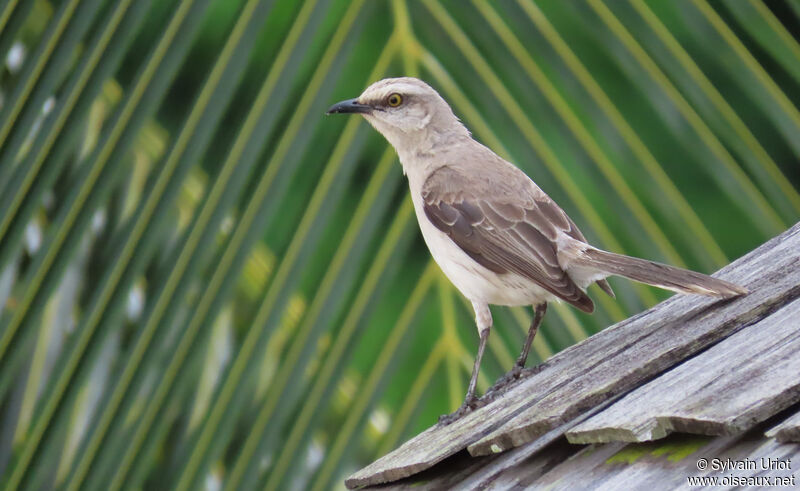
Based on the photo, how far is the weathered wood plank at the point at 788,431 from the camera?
2.14m

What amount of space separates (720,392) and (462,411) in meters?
1.81

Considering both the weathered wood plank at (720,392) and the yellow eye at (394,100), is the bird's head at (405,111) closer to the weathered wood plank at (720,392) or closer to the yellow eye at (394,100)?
the yellow eye at (394,100)

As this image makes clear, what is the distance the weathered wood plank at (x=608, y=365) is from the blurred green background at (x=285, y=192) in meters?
0.99

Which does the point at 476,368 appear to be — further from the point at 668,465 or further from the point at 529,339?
the point at 668,465

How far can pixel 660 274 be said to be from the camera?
11.7ft

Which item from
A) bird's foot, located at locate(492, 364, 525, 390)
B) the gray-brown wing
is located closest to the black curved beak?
the gray-brown wing

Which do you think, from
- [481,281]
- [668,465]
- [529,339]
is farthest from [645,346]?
[529,339]

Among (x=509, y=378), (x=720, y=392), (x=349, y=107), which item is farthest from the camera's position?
(x=349, y=107)

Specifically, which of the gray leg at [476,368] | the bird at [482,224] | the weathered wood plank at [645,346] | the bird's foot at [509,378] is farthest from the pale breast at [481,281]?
the weathered wood plank at [645,346]

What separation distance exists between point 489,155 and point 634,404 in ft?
8.70

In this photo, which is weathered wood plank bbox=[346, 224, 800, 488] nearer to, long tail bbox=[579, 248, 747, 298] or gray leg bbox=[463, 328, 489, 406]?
long tail bbox=[579, 248, 747, 298]

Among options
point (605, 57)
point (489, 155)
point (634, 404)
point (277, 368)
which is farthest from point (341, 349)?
point (634, 404)

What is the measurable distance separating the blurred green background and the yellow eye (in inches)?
4.6

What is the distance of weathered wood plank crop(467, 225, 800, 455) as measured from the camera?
2.91 meters
